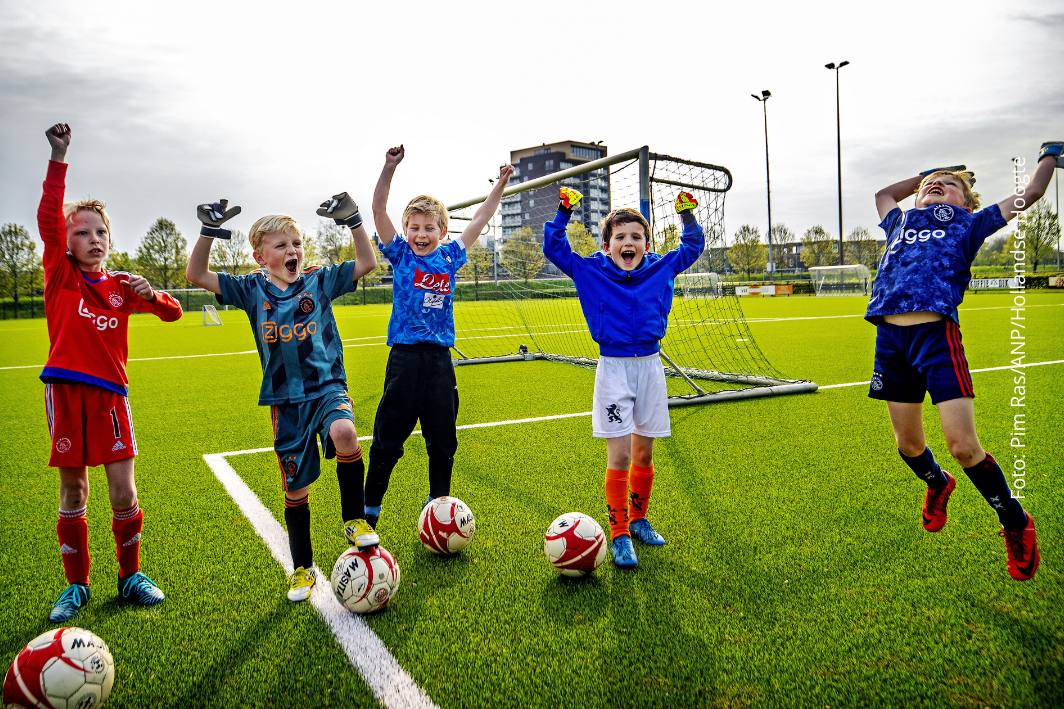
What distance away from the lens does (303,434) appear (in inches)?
134

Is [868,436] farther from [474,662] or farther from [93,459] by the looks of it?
[93,459]

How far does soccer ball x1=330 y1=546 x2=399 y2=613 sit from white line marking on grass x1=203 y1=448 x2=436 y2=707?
9 centimetres

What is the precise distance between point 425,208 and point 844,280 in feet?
131

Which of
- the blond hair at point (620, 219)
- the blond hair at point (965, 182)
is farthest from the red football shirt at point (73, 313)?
the blond hair at point (965, 182)

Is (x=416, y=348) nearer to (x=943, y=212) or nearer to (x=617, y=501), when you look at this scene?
(x=617, y=501)

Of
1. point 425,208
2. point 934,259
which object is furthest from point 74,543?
point 934,259

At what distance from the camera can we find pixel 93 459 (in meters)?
→ 3.14

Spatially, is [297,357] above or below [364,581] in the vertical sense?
above

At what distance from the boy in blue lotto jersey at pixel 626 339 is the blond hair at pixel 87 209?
2275 millimetres

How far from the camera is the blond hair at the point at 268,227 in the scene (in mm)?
3508

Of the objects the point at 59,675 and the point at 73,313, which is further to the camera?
the point at 73,313

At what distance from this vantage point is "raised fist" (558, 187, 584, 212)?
12.8ft

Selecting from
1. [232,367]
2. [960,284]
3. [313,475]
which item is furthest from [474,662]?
[232,367]

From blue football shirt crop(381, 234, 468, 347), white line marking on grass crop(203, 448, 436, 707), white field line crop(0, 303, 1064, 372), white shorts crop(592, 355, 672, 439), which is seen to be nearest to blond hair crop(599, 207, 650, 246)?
white shorts crop(592, 355, 672, 439)
